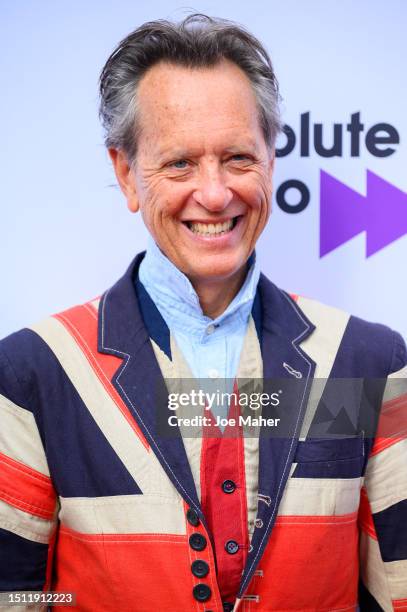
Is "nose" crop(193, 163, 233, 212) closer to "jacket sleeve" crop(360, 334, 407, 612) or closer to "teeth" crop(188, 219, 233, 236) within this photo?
"teeth" crop(188, 219, 233, 236)

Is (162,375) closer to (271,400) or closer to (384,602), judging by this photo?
(271,400)

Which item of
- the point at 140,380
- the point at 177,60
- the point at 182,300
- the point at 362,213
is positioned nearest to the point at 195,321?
the point at 182,300

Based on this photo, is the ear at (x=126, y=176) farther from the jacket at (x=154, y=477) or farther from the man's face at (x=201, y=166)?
the jacket at (x=154, y=477)

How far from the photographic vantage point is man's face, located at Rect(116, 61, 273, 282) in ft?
4.89

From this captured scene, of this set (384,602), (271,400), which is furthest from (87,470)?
(384,602)

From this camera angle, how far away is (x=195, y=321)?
1589 millimetres

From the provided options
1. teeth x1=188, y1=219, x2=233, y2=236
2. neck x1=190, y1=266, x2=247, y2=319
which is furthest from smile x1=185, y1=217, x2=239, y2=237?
neck x1=190, y1=266, x2=247, y2=319

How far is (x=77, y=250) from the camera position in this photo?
1.98 metres

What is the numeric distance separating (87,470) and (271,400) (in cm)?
38

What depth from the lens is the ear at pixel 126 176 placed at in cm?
163

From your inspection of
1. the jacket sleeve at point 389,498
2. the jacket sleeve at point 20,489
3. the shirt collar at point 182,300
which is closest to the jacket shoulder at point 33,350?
the jacket sleeve at point 20,489

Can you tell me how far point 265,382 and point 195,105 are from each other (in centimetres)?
56

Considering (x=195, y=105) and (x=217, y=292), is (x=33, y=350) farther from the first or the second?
(x=195, y=105)

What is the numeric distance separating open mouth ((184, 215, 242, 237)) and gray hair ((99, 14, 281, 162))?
0.63ft
